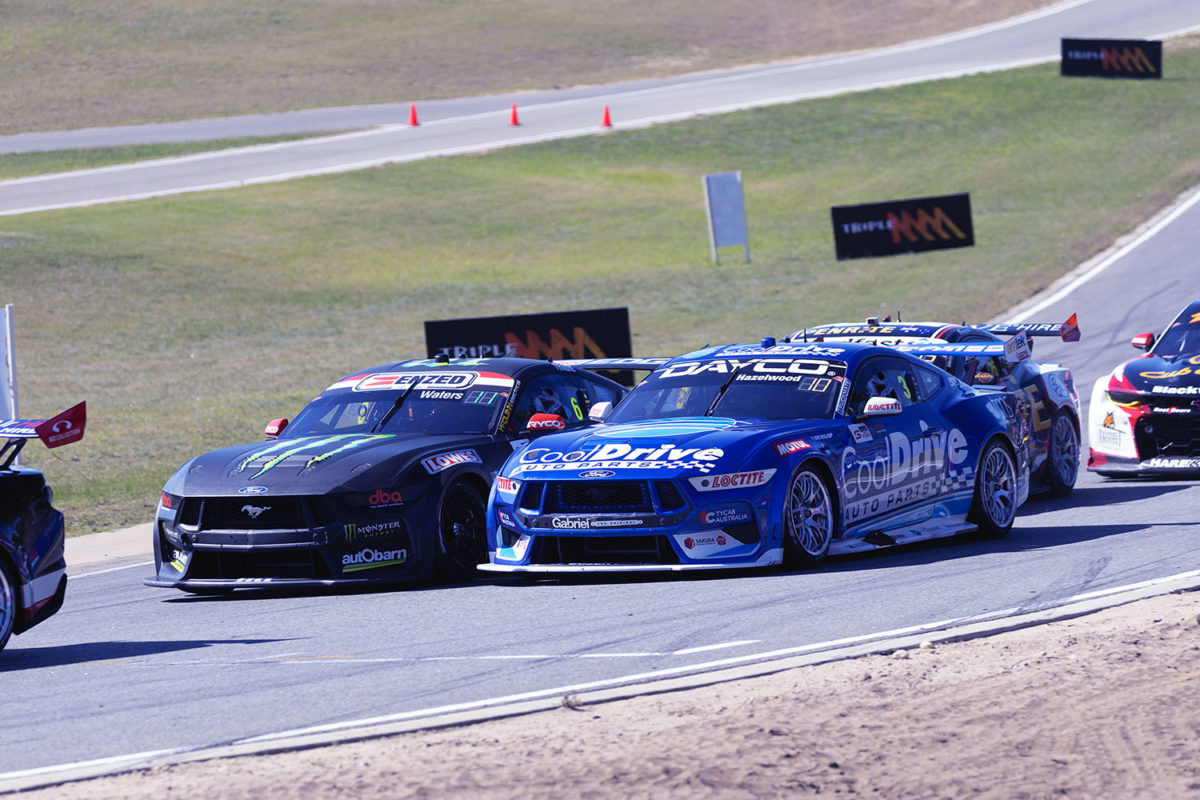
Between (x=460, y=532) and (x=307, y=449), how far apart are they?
3.70 ft

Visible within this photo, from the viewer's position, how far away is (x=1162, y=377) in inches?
592

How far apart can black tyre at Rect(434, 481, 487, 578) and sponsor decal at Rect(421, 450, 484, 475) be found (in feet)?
0.47

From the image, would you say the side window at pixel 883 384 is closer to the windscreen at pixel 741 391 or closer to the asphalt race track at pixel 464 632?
the windscreen at pixel 741 391

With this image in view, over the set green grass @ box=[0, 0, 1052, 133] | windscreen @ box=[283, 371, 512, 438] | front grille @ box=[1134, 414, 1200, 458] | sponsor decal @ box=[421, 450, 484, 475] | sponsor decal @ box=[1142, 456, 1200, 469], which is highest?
green grass @ box=[0, 0, 1052, 133]

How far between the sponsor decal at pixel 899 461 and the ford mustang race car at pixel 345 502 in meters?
2.05

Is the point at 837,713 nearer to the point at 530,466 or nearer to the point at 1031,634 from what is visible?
the point at 1031,634

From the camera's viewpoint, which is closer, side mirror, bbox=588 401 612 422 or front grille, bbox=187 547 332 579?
front grille, bbox=187 547 332 579

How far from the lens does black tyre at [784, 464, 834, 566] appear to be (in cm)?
1059

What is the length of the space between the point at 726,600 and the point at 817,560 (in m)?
1.29

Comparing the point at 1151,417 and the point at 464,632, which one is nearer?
the point at 464,632

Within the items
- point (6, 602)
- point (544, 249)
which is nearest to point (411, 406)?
point (6, 602)

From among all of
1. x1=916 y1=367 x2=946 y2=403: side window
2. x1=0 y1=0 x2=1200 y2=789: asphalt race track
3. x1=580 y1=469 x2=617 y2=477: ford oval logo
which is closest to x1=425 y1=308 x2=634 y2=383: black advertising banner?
x1=0 y1=0 x2=1200 y2=789: asphalt race track

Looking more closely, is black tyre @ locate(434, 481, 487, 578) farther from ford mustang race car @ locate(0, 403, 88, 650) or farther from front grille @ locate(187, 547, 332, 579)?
ford mustang race car @ locate(0, 403, 88, 650)

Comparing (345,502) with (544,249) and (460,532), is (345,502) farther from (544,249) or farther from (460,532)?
(544,249)
